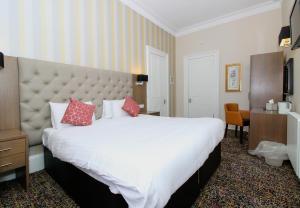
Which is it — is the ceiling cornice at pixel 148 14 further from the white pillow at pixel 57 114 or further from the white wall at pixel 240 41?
the white pillow at pixel 57 114

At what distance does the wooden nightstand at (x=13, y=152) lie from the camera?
1706 mm

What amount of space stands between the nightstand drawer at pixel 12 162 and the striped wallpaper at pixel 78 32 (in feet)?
4.21

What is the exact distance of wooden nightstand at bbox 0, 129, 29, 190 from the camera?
5.60ft

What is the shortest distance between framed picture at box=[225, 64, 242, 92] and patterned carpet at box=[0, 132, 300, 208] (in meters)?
2.37

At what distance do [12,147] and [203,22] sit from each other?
5.01m

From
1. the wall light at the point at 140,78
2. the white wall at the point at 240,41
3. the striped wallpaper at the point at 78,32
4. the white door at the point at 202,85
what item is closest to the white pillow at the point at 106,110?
the striped wallpaper at the point at 78,32

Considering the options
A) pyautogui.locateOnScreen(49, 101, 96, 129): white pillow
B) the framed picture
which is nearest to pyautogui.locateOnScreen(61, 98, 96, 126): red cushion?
pyautogui.locateOnScreen(49, 101, 96, 129): white pillow

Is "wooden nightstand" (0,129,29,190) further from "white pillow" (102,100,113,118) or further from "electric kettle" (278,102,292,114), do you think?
"electric kettle" (278,102,292,114)

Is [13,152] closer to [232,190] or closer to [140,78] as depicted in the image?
[232,190]

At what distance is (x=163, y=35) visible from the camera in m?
4.82

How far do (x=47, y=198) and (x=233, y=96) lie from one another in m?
4.44

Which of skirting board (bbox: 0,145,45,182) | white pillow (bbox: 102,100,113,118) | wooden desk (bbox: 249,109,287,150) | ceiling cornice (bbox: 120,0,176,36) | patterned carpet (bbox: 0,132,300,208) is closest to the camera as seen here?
patterned carpet (bbox: 0,132,300,208)

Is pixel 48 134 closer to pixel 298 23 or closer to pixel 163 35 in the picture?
pixel 298 23

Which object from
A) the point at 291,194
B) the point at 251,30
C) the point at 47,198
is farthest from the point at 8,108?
the point at 251,30
